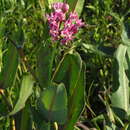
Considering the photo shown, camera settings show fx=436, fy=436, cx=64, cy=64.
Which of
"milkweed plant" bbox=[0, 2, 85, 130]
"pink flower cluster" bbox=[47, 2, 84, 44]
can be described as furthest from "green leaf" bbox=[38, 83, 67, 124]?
"pink flower cluster" bbox=[47, 2, 84, 44]

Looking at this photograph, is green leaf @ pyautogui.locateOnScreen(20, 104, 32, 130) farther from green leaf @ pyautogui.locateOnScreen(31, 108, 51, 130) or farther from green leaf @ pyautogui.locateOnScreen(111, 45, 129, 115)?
green leaf @ pyautogui.locateOnScreen(111, 45, 129, 115)

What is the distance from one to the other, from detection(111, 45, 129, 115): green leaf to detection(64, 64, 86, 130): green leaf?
28 centimetres

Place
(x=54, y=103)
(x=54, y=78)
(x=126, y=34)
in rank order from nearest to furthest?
(x=54, y=103) → (x=54, y=78) → (x=126, y=34)

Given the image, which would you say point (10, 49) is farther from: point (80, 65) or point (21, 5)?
point (21, 5)

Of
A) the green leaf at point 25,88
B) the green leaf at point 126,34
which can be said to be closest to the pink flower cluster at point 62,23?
the green leaf at point 25,88

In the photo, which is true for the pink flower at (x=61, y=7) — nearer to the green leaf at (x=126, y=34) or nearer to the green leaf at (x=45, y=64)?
the green leaf at (x=45, y=64)

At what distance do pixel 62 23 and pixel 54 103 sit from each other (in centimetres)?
21

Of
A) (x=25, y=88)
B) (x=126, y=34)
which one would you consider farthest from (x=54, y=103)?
(x=126, y=34)

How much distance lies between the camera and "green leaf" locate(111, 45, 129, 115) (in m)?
1.32

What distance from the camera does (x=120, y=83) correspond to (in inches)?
54.7

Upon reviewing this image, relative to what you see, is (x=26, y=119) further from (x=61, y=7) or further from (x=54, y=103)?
(x=61, y=7)

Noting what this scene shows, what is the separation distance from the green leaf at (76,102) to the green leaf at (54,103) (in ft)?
0.17

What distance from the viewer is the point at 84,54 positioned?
1949mm

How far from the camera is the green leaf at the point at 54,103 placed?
95cm
